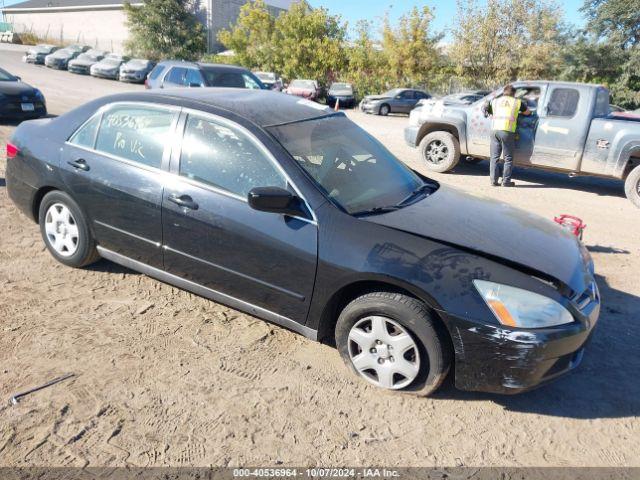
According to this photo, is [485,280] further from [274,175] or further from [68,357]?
[68,357]

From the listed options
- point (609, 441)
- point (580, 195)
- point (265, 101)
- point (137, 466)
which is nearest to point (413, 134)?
point (580, 195)

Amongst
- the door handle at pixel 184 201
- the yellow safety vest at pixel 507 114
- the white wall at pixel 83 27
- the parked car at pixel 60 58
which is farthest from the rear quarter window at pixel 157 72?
the white wall at pixel 83 27

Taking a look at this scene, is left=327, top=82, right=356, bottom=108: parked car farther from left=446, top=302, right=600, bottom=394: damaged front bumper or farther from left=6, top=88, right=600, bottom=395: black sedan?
left=446, top=302, right=600, bottom=394: damaged front bumper

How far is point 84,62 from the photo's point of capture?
110 feet

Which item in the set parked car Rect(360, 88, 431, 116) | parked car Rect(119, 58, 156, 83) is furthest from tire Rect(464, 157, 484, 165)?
parked car Rect(119, 58, 156, 83)

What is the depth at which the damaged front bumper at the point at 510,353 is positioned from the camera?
108 inches

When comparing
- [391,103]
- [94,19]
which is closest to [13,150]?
[391,103]

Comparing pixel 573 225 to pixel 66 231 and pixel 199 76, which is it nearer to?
pixel 66 231

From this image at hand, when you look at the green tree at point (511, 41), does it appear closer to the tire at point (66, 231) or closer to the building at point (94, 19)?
the building at point (94, 19)

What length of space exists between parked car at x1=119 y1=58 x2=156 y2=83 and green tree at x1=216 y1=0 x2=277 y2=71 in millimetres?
7449

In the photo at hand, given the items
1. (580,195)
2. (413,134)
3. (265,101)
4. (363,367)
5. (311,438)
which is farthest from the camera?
(413,134)

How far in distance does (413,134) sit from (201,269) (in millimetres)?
7557

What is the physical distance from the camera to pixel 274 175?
3.35 metres

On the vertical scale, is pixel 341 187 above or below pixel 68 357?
above
